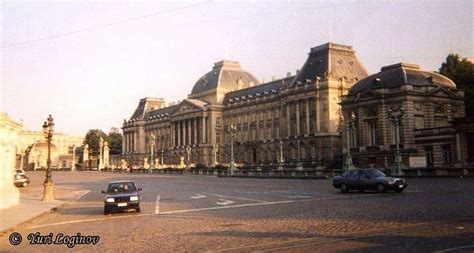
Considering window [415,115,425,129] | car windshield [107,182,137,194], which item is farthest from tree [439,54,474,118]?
car windshield [107,182,137,194]

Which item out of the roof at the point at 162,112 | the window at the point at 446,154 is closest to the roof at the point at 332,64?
the window at the point at 446,154

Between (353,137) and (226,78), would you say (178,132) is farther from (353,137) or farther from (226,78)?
(353,137)

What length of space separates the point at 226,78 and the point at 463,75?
80.1m

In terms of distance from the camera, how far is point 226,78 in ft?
476

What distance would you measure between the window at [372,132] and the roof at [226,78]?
76.7m

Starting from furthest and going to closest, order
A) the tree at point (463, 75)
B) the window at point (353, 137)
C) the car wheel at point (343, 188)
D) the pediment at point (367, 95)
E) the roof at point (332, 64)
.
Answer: the roof at point (332, 64) → the tree at point (463, 75) → the window at point (353, 137) → the pediment at point (367, 95) → the car wheel at point (343, 188)

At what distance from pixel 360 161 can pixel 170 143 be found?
3831 inches

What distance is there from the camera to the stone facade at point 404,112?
61.6 metres

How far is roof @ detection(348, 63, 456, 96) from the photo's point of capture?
217ft

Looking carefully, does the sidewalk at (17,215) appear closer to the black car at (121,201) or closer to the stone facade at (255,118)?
the black car at (121,201)

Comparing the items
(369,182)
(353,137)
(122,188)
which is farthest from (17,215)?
(353,137)

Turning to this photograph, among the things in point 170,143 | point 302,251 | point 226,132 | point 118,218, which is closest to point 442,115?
point 118,218

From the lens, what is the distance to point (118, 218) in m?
20.5

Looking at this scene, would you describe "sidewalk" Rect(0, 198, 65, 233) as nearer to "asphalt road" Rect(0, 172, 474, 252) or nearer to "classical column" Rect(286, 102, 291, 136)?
"asphalt road" Rect(0, 172, 474, 252)
